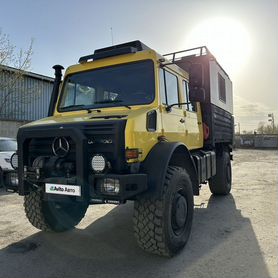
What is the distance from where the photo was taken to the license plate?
3486 mm

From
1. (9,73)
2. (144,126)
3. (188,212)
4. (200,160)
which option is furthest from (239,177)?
(9,73)

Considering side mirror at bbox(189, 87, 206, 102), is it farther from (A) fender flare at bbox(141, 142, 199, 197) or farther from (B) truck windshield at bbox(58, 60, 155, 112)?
(A) fender flare at bbox(141, 142, 199, 197)

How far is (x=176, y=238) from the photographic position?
4.02 metres

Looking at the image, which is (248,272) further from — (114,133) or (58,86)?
(58,86)

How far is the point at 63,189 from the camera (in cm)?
358

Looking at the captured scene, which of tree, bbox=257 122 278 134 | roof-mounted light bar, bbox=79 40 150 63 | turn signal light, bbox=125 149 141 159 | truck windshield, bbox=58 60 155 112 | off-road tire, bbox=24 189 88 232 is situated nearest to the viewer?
turn signal light, bbox=125 149 141 159

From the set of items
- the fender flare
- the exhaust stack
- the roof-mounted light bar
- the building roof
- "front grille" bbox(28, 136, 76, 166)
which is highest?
the building roof

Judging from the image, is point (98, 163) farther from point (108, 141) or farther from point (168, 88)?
point (168, 88)

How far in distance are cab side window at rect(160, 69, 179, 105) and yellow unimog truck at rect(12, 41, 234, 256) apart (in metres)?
0.02

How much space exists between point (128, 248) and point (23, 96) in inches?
607

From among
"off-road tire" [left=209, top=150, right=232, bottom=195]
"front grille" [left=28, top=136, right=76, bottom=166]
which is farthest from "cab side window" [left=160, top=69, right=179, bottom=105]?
"off-road tire" [left=209, top=150, right=232, bottom=195]

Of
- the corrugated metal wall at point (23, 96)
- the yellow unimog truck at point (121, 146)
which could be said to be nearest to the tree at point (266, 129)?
the corrugated metal wall at point (23, 96)

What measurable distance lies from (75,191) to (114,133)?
0.79m

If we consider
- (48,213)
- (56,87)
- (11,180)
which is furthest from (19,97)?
(11,180)
